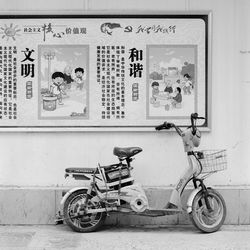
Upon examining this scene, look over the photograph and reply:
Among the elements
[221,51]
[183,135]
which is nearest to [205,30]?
[221,51]

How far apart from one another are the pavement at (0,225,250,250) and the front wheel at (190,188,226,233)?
11 cm

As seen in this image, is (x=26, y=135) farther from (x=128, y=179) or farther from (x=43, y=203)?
(x=128, y=179)

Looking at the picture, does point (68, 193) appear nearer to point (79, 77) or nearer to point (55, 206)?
point (55, 206)

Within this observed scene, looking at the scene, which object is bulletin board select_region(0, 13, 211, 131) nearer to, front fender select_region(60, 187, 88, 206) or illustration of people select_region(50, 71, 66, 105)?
illustration of people select_region(50, 71, 66, 105)

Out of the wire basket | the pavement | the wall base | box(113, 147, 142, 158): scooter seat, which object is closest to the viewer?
the pavement

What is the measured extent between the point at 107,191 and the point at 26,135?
1.41m

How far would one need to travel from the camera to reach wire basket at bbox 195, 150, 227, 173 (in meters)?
8.18

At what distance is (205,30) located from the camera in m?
8.48

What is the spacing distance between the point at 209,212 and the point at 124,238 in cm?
119

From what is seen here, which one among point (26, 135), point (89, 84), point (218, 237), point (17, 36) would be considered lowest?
point (218, 237)

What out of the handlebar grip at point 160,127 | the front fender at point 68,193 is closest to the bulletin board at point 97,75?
the handlebar grip at point 160,127

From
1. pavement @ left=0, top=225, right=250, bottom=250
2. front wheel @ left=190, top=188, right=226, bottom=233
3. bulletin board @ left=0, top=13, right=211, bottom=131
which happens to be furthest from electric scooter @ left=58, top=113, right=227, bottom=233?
bulletin board @ left=0, top=13, right=211, bottom=131

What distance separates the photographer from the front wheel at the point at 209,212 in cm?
806

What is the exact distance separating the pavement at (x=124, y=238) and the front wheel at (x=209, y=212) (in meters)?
0.11
